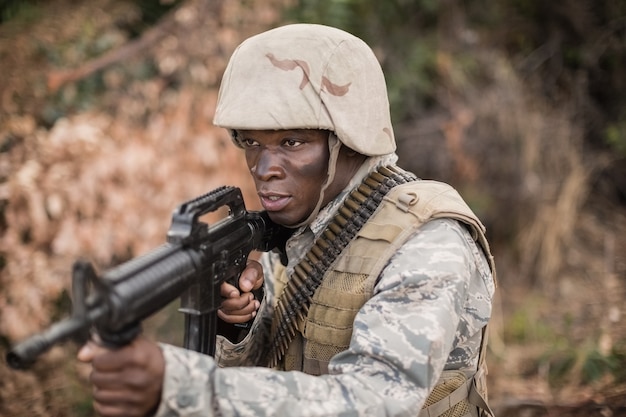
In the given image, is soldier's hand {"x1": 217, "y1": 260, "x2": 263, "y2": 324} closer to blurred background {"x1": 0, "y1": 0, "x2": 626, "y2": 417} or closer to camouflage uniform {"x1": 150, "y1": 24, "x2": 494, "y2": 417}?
camouflage uniform {"x1": 150, "y1": 24, "x2": 494, "y2": 417}

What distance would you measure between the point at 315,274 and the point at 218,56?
399cm

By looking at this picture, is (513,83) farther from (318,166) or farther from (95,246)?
(318,166)

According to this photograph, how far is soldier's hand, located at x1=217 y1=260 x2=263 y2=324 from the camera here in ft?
8.07

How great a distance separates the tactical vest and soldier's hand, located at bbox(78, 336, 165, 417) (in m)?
0.82

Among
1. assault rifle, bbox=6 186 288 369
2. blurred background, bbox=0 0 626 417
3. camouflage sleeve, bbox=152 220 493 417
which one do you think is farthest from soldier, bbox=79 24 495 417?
blurred background, bbox=0 0 626 417

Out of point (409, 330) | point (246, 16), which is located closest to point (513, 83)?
point (246, 16)

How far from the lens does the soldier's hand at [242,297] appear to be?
2461mm

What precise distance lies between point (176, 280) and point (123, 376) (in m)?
0.32

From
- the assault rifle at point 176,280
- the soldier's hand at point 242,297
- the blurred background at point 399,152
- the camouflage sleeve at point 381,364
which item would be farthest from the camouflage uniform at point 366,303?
the blurred background at point 399,152

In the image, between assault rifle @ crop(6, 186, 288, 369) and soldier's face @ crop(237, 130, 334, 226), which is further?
soldier's face @ crop(237, 130, 334, 226)

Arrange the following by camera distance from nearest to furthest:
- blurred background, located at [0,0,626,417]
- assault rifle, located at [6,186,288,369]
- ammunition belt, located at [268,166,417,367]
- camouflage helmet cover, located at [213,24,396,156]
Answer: assault rifle, located at [6,186,288,369] < camouflage helmet cover, located at [213,24,396,156] < ammunition belt, located at [268,166,417,367] < blurred background, located at [0,0,626,417]

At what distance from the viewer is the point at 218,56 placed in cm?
618

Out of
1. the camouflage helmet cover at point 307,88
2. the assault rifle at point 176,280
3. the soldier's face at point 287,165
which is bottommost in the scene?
the assault rifle at point 176,280

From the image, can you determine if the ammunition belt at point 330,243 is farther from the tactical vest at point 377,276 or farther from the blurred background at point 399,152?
the blurred background at point 399,152
